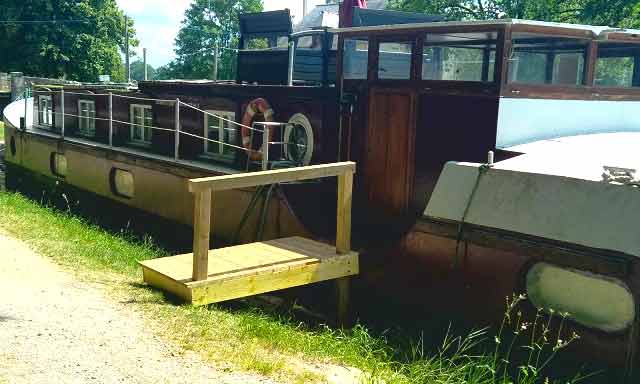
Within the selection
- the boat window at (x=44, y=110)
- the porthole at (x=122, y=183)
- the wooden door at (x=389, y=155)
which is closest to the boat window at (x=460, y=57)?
the wooden door at (x=389, y=155)

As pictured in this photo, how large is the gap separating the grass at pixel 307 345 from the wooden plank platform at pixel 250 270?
155mm

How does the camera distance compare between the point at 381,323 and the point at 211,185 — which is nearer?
the point at 211,185

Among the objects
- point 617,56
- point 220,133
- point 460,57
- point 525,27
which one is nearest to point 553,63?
point 525,27

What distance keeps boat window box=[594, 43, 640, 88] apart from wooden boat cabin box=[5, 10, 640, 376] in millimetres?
22

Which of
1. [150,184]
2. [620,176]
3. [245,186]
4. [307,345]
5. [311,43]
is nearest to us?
[620,176]

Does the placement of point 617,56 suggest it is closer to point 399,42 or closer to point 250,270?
point 399,42

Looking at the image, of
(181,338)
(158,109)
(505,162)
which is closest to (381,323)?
(505,162)

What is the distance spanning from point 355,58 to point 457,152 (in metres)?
1.95

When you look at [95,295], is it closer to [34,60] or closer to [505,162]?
[505,162]

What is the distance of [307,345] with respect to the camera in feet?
20.0

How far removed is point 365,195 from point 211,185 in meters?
2.61

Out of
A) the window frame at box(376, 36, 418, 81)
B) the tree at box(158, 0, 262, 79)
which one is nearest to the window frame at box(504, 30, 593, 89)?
the window frame at box(376, 36, 418, 81)

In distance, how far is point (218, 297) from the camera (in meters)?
6.39

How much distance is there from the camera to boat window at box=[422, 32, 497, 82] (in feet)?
23.5
